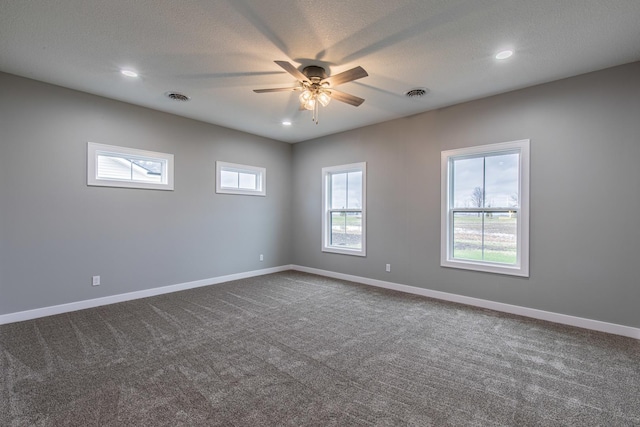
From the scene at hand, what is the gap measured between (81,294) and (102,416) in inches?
107

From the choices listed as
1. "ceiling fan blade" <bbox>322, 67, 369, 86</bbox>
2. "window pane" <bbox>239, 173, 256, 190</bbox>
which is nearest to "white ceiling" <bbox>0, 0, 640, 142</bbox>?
"ceiling fan blade" <bbox>322, 67, 369, 86</bbox>

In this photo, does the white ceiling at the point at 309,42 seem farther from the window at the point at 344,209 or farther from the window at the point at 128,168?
the window at the point at 344,209

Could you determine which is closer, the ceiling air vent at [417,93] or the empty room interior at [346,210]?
the empty room interior at [346,210]

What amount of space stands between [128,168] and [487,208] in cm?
525

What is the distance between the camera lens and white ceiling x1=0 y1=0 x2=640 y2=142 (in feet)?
7.45

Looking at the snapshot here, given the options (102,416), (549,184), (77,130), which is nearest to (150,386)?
(102,416)

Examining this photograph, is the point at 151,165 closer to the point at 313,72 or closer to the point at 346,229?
the point at 313,72

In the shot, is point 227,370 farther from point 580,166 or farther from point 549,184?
point 580,166

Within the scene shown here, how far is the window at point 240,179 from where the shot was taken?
5406 mm

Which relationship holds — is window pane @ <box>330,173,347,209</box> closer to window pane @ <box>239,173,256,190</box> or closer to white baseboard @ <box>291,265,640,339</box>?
white baseboard @ <box>291,265,640,339</box>

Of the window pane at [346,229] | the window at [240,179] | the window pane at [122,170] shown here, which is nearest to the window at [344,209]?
the window pane at [346,229]

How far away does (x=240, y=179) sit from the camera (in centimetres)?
577

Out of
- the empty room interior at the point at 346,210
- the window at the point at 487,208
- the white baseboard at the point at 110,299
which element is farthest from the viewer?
the window at the point at 487,208

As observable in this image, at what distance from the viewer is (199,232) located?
5082mm
